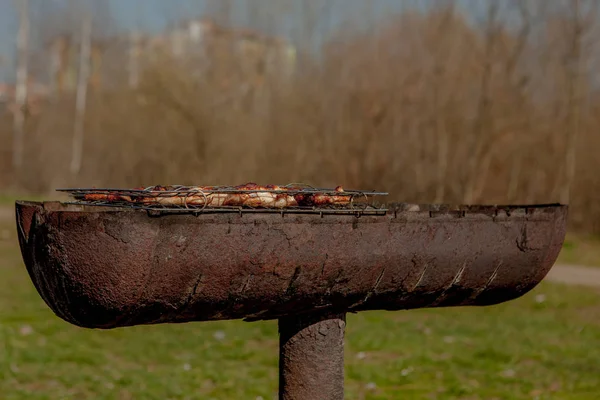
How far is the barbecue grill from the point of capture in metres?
2.54

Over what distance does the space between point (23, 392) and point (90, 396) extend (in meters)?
0.42

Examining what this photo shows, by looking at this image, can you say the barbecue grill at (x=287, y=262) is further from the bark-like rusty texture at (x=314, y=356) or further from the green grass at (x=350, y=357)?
the green grass at (x=350, y=357)

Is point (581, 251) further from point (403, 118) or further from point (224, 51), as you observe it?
point (224, 51)

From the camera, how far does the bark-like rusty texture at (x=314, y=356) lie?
3.28 meters

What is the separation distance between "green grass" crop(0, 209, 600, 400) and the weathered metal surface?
71.9 inches

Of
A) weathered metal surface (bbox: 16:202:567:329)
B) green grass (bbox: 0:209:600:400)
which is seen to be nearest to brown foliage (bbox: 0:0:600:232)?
green grass (bbox: 0:209:600:400)

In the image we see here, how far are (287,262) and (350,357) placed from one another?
126 inches

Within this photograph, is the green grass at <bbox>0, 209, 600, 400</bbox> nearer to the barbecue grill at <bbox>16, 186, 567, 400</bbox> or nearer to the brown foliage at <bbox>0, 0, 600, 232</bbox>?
the barbecue grill at <bbox>16, 186, 567, 400</bbox>

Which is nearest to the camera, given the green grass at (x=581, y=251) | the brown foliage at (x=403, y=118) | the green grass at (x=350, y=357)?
the green grass at (x=350, y=357)

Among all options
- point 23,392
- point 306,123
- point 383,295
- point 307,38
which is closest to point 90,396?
point 23,392

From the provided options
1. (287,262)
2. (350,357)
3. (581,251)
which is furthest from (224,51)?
(287,262)

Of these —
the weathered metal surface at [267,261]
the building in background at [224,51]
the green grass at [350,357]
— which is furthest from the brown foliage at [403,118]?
the weathered metal surface at [267,261]

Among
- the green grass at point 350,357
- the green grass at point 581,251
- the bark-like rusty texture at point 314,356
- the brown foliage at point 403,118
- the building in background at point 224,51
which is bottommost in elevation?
the bark-like rusty texture at point 314,356

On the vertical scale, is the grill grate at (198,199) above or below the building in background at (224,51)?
below
